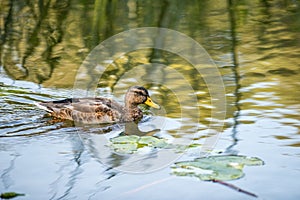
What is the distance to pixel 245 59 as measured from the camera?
9.41 metres

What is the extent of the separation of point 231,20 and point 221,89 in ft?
14.4

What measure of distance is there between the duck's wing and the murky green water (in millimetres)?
160

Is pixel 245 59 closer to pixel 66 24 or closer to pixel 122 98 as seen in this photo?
pixel 122 98

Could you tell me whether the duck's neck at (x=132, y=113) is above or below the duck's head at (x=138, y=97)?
below

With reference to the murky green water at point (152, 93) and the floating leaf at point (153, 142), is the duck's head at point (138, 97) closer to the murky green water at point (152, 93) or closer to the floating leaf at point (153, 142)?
the murky green water at point (152, 93)

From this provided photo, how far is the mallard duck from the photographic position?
7543 mm

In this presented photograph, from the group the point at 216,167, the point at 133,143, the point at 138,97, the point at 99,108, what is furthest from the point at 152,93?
the point at 216,167

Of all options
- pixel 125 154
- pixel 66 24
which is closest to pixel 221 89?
pixel 125 154

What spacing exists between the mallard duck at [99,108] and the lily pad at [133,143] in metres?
1.17

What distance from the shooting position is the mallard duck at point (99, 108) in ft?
24.7

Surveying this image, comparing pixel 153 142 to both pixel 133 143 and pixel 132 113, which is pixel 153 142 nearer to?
pixel 133 143

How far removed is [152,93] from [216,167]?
9.86ft

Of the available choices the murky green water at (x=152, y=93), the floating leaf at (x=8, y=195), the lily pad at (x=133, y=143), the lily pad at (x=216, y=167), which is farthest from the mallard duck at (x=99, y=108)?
the floating leaf at (x=8, y=195)

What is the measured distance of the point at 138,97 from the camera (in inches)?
303
